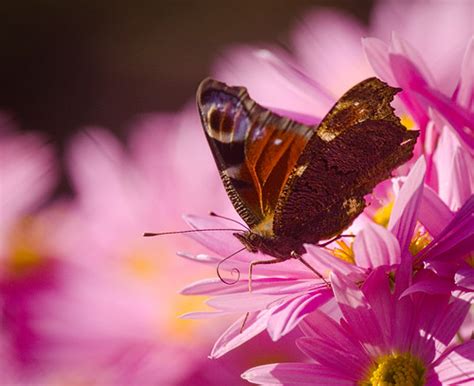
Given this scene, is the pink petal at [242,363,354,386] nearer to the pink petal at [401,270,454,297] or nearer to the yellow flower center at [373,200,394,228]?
the pink petal at [401,270,454,297]

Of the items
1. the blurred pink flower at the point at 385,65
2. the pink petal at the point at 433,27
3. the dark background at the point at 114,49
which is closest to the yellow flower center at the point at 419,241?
the blurred pink flower at the point at 385,65

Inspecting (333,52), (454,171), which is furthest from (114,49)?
(454,171)

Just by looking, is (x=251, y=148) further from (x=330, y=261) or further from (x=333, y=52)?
(x=333, y=52)

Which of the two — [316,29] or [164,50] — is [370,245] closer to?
[316,29]

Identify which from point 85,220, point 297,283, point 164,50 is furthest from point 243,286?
point 164,50

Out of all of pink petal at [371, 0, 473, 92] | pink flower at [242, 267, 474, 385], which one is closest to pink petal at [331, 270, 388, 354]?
pink flower at [242, 267, 474, 385]
